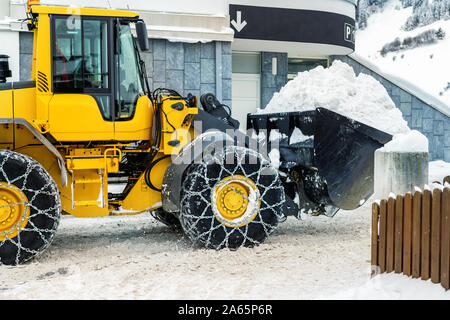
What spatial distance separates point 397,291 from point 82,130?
368 centimetres

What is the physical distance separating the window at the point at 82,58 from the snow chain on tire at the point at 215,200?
4.20 ft

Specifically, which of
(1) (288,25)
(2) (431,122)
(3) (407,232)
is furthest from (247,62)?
(3) (407,232)

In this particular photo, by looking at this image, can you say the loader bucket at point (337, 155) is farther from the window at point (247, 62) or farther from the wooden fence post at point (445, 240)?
the window at point (247, 62)

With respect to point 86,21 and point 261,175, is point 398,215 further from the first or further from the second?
point 86,21

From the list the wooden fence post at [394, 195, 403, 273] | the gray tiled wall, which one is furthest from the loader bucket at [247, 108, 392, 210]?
the gray tiled wall

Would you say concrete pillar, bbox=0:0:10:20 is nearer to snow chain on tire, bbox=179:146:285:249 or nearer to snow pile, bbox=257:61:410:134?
snow pile, bbox=257:61:410:134

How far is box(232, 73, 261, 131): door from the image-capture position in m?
16.8

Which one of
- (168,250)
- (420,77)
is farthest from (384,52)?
(168,250)

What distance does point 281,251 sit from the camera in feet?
21.2

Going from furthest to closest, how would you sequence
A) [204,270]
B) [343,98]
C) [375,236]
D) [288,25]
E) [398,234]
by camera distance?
[288,25] < [343,98] < [204,270] < [375,236] < [398,234]

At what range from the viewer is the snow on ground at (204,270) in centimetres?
475

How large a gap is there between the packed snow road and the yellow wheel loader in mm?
368

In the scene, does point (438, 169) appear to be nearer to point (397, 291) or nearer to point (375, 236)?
point (375, 236)

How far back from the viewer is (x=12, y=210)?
591 cm
